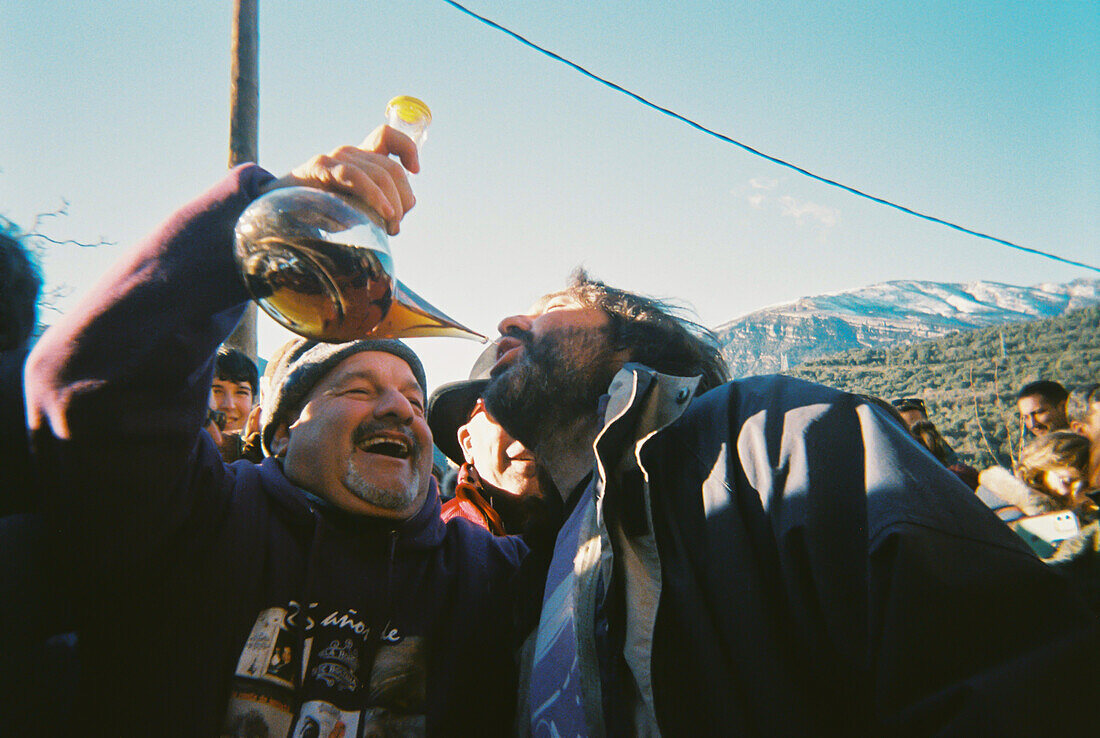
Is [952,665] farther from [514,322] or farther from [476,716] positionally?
[514,322]

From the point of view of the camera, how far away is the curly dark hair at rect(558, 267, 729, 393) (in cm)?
205

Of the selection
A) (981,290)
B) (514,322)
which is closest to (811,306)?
(981,290)

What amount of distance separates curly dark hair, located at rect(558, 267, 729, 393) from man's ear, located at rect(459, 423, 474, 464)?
1.14m

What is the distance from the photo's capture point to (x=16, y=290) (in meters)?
1.30

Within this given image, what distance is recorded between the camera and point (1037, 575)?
72 cm

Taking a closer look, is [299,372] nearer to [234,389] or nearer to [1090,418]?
[234,389]

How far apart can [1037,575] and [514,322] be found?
5.87ft

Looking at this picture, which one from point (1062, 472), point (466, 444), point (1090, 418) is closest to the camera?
point (466, 444)

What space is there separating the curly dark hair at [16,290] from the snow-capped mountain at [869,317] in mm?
39287

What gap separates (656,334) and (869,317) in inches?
2046

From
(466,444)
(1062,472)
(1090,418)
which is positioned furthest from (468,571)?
(1090,418)

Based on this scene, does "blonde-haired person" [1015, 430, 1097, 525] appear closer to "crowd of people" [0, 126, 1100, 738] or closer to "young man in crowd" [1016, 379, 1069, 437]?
"young man in crowd" [1016, 379, 1069, 437]

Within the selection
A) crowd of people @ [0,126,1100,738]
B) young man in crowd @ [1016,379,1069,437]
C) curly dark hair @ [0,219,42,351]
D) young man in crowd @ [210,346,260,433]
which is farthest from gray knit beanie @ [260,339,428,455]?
young man in crowd @ [1016,379,1069,437]

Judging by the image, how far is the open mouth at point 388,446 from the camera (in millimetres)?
1608
